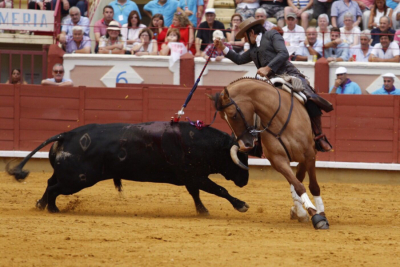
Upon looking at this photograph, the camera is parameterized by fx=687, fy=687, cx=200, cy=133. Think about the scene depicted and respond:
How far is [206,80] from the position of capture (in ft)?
39.9

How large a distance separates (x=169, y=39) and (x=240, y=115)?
610cm

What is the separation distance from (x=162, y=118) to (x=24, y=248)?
245 inches

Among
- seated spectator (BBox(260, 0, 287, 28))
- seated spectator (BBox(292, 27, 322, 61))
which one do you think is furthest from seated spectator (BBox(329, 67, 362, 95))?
seated spectator (BBox(260, 0, 287, 28))

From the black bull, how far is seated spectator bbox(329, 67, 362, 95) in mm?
4586

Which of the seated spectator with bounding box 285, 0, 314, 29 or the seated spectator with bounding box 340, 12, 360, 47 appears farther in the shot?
the seated spectator with bounding box 285, 0, 314, 29

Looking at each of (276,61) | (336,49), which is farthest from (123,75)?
(276,61)

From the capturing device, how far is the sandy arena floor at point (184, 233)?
482 centimetres

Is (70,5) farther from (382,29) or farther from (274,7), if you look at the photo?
(382,29)

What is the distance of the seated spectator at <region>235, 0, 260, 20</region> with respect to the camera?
12906 mm

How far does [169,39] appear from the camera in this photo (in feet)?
39.8

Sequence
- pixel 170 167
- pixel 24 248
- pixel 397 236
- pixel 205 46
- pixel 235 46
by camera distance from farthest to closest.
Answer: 1. pixel 205 46
2. pixel 235 46
3. pixel 170 167
4. pixel 397 236
5. pixel 24 248

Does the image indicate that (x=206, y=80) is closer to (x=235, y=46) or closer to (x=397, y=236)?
(x=235, y=46)

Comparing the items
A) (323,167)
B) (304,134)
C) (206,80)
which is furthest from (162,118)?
(304,134)

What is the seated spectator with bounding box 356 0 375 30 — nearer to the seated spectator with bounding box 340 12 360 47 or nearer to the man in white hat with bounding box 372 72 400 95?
the seated spectator with bounding box 340 12 360 47
